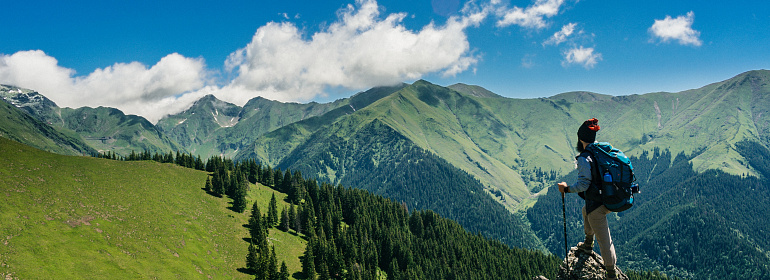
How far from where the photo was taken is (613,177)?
11758 millimetres

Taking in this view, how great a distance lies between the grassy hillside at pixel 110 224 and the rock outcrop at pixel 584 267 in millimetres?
82517

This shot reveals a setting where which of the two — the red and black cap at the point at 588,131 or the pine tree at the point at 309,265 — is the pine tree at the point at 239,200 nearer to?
the pine tree at the point at 309,265

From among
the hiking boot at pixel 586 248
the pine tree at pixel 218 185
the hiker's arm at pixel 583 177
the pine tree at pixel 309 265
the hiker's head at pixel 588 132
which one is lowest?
the pine tree at pixel 309 265

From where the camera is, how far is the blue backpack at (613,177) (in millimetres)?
11695

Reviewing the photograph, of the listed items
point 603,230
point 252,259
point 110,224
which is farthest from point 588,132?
point 110,224

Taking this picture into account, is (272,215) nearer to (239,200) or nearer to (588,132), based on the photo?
(239,200)

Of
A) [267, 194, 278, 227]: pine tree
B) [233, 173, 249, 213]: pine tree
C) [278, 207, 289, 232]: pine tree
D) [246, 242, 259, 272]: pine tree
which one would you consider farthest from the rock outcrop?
[233, 173, 249, 213]: pine tree

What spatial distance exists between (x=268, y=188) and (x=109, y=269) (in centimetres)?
9223

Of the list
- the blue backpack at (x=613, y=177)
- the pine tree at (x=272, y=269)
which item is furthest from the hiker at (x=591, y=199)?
the pine tree at (x=272, y=269)

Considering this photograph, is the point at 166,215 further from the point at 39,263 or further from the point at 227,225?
the point at 39,263

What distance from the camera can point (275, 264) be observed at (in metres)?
91.8

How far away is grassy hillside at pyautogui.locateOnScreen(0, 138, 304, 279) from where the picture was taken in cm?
7062

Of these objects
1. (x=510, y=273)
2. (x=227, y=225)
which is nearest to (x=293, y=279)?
(x=227, y=225)

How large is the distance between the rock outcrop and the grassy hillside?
271 ft
